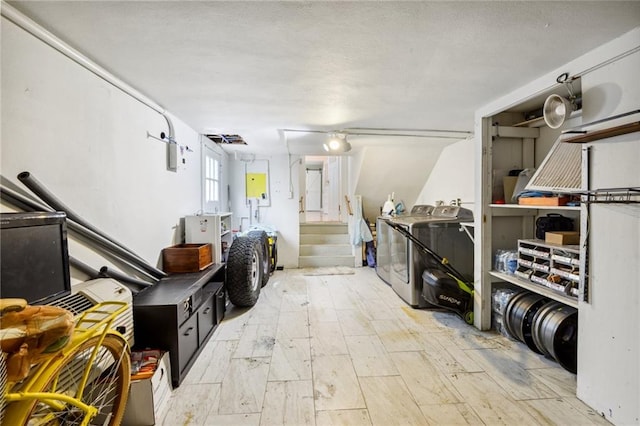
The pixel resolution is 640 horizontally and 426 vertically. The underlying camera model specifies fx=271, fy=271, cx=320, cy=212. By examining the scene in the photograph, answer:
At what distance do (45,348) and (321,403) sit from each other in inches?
54.3

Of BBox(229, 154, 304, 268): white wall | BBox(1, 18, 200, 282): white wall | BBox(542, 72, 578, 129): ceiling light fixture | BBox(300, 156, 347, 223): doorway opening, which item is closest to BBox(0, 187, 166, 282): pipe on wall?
BBox(1, 18, 200, 282): white wall

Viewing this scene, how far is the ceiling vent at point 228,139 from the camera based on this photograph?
12.5ft

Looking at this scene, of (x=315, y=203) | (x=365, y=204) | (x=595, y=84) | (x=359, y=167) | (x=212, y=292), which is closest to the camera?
(x=595, y=84)

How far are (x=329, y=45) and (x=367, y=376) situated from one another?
2.15 m

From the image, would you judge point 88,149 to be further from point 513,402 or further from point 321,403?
point 513,402

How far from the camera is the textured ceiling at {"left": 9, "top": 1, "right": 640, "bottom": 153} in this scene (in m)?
1.25

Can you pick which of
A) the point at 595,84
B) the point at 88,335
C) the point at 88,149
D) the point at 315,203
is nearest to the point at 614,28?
the point at 595,84

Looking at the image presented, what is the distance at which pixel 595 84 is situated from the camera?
163 centimetres

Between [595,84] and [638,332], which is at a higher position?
[595,84]

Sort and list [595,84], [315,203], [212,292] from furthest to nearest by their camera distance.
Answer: [315,203] < [212,292] < [595,84]

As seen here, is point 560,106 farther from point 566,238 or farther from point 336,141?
point 336,141

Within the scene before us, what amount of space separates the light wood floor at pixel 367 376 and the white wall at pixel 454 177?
183 centimetres

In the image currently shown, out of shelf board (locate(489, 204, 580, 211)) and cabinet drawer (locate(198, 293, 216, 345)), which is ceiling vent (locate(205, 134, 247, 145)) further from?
shelf board (locate(489, 204, 580, 211))

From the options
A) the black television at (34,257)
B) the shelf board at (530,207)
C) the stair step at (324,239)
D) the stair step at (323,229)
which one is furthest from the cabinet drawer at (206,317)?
the stair step at (323,229)
